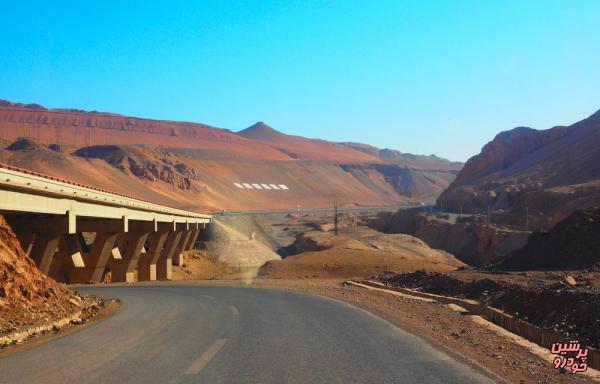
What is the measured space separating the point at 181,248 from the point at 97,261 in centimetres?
2721

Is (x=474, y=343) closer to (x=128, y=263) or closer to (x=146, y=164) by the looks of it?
(x=128, y=263)

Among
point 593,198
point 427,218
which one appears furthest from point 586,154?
point 593,198

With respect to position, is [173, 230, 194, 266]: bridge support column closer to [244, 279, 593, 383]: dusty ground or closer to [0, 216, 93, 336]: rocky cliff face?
[0, 216, 93, 336]: rocky cliff face

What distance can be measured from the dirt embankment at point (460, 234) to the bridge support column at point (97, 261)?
30.1 metres

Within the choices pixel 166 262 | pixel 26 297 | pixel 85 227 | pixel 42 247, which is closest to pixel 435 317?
pixel 26 297

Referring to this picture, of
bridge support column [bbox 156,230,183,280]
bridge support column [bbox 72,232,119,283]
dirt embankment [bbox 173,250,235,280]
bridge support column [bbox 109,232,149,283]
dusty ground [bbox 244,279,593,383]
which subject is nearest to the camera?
dusty ground [bbox 244,279,593,383]

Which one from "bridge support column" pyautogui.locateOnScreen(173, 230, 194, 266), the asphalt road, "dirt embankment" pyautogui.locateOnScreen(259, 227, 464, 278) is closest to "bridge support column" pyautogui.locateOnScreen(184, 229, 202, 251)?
"bridge support column" pyautogui.locateOnScreen(173, 230, 194, 266)

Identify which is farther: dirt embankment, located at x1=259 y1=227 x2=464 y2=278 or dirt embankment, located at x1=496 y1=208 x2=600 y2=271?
dirt embankment, located at x1=259 y1=227 x2=464 y2=278

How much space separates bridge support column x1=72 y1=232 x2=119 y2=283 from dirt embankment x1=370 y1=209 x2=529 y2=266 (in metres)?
30.1

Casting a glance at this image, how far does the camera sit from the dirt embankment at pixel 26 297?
15398mm

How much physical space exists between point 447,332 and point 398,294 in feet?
43.9

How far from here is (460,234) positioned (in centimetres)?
7938

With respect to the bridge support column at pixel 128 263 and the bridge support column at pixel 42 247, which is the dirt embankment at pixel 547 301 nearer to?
the bridge support column at pixel 42 247

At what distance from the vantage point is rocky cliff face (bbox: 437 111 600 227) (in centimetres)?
7494
